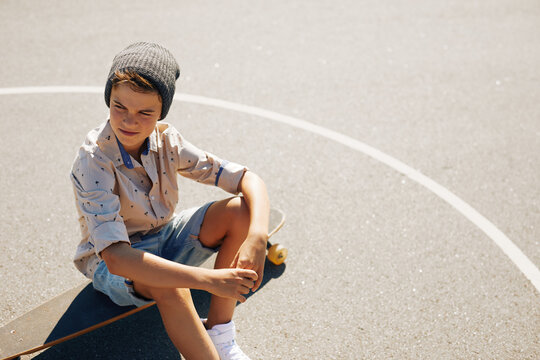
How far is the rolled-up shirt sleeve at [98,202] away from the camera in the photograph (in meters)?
2.52

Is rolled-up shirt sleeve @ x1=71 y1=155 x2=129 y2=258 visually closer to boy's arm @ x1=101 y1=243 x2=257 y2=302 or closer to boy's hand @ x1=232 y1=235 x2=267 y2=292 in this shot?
boy's arm @ x1=101 y1=243 x2=257 y2=302

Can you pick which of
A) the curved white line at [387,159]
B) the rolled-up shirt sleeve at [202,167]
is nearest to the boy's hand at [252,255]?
the rolled-up shirt sleeve at [202,167]

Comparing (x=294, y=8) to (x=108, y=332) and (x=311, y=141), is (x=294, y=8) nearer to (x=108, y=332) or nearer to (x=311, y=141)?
(x=311, y=141)

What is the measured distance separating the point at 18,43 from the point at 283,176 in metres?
3.48

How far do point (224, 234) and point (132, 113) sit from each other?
0.85 metres

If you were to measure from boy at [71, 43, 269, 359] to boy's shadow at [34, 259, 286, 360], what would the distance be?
1.19ft

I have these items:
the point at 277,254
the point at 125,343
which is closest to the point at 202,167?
the point at 277,254

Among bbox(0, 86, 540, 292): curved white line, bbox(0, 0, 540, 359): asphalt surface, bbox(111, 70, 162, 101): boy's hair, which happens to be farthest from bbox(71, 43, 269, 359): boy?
bbox(0, 86, 540, 292): curved white line

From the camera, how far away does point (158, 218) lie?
293 centimetres

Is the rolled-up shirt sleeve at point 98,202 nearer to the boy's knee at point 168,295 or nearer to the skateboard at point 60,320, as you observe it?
the boy's knee at point 168,295

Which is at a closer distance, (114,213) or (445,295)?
(114,213)

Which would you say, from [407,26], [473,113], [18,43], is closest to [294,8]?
[407,26]

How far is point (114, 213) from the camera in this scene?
2.56 meters

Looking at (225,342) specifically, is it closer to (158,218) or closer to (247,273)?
(247,273)
